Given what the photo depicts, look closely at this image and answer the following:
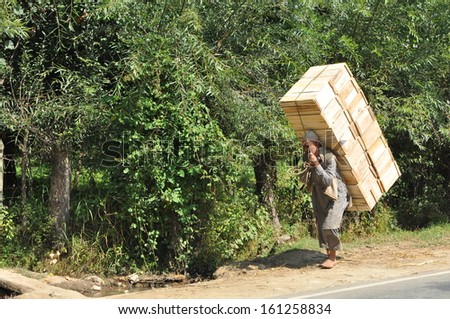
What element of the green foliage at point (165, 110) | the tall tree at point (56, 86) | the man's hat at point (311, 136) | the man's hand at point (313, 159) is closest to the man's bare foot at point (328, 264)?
the man's hand at point (313, 159)

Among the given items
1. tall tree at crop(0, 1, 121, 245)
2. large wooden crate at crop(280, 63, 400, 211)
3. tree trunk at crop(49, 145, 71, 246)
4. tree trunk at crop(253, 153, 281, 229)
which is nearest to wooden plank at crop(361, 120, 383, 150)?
large wooden crate at crop(280, 63, 400, 211)

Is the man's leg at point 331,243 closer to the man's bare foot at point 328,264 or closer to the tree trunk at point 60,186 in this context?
the man's bare foot at point 328,264

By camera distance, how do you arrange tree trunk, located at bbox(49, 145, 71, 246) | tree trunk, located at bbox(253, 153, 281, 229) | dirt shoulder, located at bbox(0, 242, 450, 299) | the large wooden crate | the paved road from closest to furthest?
1. the paved road
2. dirt shoulder, located at bbox(0, 242, 450, 299)
3. the large wooden crate
4. tree trunk, located at bbox(49, 145, 71, 246)
5. tree trunk, located at bbox(253, 153, 281, 229)

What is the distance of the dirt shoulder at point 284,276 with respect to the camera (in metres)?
8.76

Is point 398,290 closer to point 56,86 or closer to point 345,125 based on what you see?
point 345,125

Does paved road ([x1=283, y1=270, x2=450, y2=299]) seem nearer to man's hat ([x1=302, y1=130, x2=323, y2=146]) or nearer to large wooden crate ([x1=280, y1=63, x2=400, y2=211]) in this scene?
large wooden crate ([x1=280, y1=63, x2=400, y2=211])

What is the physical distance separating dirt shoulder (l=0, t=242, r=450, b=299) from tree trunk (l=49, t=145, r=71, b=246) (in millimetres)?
1257

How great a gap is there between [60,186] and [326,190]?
416 centimetres

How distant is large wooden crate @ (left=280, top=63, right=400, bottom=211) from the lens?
926 cm

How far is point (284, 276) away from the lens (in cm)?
949

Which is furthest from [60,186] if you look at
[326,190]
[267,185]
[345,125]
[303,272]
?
[345,125]

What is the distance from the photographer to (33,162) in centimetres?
1140
